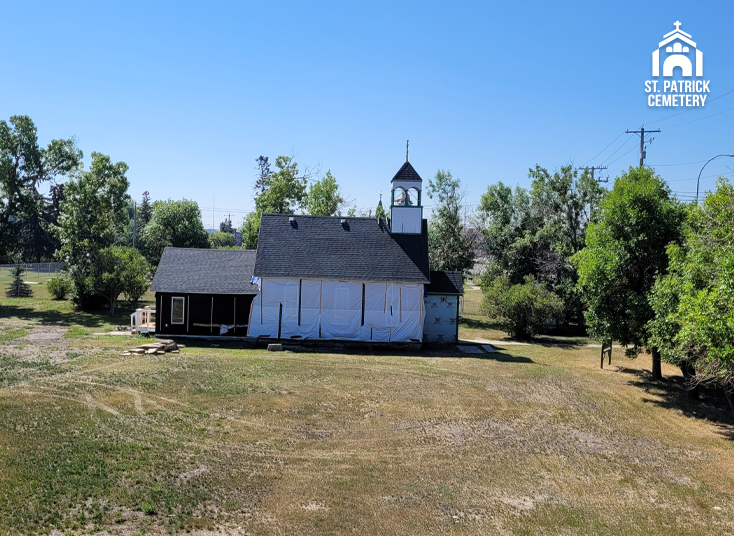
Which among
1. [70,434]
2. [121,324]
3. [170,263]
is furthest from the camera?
[121,324]

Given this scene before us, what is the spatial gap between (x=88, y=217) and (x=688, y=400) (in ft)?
115

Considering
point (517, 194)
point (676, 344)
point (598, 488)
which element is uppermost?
point (517, 194)

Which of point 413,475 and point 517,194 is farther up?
point 517,194

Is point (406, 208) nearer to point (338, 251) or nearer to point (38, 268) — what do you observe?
point (338, 251)

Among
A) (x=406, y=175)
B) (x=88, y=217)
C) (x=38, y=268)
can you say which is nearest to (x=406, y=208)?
(x=406, y=175)

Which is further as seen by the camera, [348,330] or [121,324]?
[121,324]

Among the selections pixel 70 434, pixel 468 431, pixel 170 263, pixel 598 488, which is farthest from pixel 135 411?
pixel 170 263

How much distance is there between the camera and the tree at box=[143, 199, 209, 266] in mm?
53531

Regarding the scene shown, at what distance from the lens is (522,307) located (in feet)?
105

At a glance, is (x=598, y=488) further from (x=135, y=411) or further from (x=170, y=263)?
(x=170, y=263)

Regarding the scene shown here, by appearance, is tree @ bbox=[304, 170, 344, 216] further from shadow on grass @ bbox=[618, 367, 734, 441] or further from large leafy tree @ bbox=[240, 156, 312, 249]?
shadow on grass @ bbox=[618, 367, 734, 441]

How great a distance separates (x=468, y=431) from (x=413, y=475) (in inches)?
138

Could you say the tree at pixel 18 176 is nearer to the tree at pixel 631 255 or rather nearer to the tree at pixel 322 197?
the tree at pixel 322 197

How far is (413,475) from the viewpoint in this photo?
1173 centimetres
